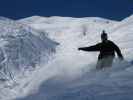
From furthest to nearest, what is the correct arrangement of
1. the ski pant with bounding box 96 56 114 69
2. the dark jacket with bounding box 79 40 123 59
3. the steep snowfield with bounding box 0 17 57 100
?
the steep snowfield with bounding box 0 17 57 100 < the dark jacket with bounding box 79 40 123 59 < the ski pant with bounding box 96 56 114 69

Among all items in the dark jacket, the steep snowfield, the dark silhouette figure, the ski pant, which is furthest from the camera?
the steep snowfield

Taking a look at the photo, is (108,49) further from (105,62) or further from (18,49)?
(18,49)

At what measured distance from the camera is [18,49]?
18288cm

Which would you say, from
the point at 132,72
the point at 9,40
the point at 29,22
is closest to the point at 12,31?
the point at 9,40

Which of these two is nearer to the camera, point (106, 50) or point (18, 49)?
point (106, 50)

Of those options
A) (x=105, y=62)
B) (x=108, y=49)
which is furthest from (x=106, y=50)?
(x=105, y=62)

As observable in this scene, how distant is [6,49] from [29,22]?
1804 cm

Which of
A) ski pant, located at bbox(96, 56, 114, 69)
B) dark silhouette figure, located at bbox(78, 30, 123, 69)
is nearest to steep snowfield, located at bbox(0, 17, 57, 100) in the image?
dark silhouette figure, located at bbox(78, 30, 123, 69)

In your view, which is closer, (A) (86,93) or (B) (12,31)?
(A) (86,93)

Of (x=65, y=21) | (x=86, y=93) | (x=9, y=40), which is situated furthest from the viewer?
(x=9, y=40)

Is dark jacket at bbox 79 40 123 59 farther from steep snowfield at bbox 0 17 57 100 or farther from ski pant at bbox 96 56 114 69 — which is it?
steep snowfield at bbox 0 17 57 100

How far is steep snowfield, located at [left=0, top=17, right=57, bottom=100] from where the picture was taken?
578 ft

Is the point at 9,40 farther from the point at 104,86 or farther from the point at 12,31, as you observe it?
the point at 104,86

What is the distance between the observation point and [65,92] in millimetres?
9977
